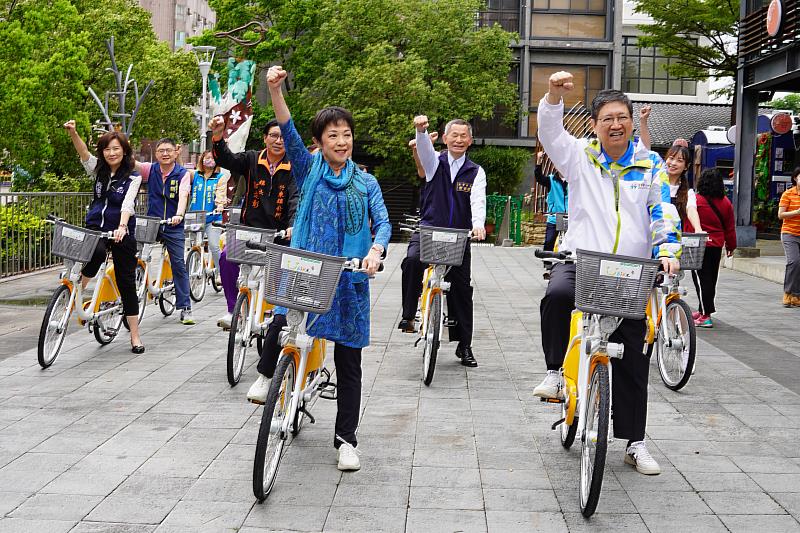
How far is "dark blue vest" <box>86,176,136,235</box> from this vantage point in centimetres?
851

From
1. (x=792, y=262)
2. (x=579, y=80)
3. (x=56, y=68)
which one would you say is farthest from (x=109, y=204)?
(x=579, y=80)

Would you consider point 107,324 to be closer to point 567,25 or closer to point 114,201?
point 114,201

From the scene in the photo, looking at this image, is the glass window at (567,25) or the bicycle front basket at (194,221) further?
the glass window at (567,25)

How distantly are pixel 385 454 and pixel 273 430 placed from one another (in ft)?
3.39

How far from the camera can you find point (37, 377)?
778 centimetres

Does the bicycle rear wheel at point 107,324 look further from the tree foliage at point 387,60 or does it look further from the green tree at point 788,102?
the green tree at point 788,102

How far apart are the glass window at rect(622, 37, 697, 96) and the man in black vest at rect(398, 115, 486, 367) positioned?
47596mm

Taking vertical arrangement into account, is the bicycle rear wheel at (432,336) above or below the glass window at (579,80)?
below

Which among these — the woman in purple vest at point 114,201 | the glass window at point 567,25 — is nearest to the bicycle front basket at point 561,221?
the woman in purple vest at point 114,201

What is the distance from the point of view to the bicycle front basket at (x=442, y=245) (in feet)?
25.6

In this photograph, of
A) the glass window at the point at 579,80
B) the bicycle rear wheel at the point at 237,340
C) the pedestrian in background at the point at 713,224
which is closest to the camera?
the bicycle rear wheel at the point at 237,340

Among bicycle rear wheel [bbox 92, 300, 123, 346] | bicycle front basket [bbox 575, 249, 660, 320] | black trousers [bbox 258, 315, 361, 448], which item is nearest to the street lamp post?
bicycle rear wheel [bbox 92, 300, 123, 346]

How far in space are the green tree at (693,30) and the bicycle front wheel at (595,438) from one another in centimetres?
2869

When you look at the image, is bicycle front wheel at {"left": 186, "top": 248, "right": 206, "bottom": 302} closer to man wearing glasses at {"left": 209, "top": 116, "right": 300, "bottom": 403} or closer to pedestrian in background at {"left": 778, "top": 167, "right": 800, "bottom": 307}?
man wearing glasses at {"left": 209, "top": 116, "right": 300, "bottom": 403}
